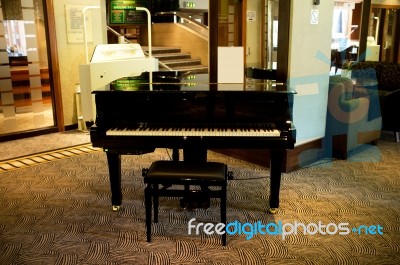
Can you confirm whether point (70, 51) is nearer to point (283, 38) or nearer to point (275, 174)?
point (283, 38)

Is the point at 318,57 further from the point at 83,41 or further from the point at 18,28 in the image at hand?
the point at 18,28

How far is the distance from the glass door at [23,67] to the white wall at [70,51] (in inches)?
8.9

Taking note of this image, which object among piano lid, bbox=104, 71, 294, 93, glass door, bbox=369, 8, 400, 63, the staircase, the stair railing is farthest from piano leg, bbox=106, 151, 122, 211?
glass door, bbox=369, 8, 400, 63

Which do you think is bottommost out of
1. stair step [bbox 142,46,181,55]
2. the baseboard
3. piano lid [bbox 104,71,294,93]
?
the baseboard

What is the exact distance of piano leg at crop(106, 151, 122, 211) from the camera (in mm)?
3059

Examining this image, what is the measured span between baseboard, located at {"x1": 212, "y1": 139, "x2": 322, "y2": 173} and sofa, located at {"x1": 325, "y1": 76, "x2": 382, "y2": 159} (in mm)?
209

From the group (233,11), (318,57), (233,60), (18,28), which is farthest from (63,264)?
(233,11)

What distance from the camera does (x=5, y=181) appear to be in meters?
4.01

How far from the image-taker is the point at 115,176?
10.3 feet

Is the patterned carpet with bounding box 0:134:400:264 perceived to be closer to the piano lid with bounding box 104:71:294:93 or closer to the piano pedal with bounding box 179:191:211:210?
the piano pedal with bounding box 179:191:211:210

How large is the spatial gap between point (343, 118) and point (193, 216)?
2333 millimetres

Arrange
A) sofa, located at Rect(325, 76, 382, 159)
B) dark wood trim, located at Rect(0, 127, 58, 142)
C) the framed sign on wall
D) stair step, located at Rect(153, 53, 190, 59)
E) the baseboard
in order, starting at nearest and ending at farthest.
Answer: the baseboard → sofa, located at Rect(325, 76, 382, 159) → dark wood trim, located at Rect(0, 127, 58, 142) → the framed sign on wall → stair step, located at Rect(153, 53, 190, 59)

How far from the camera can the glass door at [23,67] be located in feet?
18.4

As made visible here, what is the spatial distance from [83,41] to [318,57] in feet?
12.2
